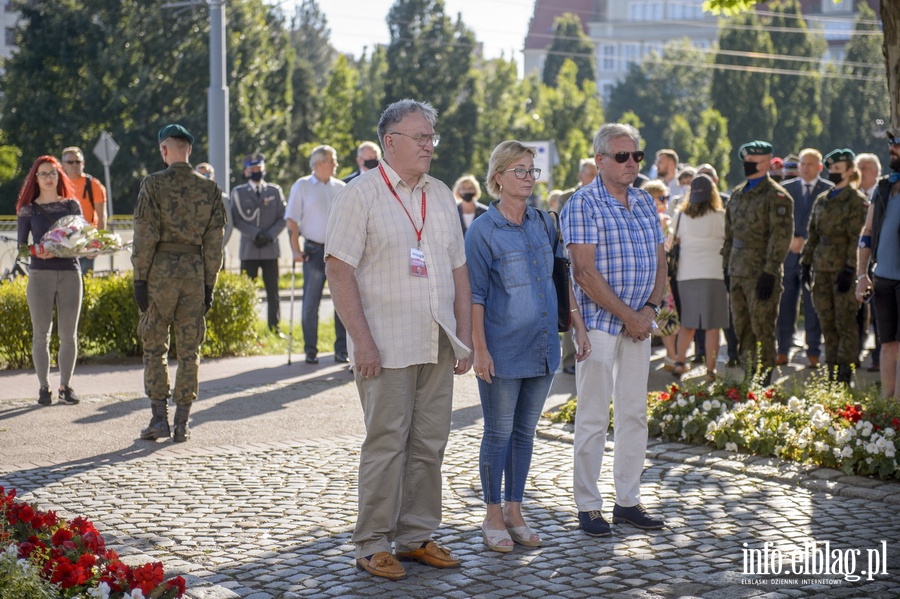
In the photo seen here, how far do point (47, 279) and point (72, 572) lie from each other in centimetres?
628

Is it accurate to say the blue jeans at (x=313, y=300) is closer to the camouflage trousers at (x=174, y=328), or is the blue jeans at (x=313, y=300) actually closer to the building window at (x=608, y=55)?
the camouflage trousers at (x=174, y=328)

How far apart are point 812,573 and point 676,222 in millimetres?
6762

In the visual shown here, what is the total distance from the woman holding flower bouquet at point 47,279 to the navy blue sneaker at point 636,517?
5541 millimetres

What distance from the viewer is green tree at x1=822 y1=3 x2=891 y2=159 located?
79.0 m

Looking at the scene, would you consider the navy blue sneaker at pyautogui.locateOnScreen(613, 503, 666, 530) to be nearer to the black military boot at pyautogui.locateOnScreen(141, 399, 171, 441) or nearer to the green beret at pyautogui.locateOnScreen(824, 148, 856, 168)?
the black military boot at pyautogui.locateOnScreen(141, 399, 171, 441)

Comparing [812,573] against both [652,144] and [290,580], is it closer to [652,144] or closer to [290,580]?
[290,580]

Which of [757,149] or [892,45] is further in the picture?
[757,149]

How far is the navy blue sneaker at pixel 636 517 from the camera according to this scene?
21.0 feet

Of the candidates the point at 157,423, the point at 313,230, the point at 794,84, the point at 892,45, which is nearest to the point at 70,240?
the point at 157,423

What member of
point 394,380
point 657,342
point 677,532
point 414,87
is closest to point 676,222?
point 657,342

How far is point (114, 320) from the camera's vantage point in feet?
42.8

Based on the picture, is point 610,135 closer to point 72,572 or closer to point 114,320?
point 72,572

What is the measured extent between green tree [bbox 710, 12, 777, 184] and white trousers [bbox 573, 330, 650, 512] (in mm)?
68194

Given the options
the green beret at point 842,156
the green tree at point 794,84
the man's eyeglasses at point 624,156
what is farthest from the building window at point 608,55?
the man's eyeglasses at point 624,156
